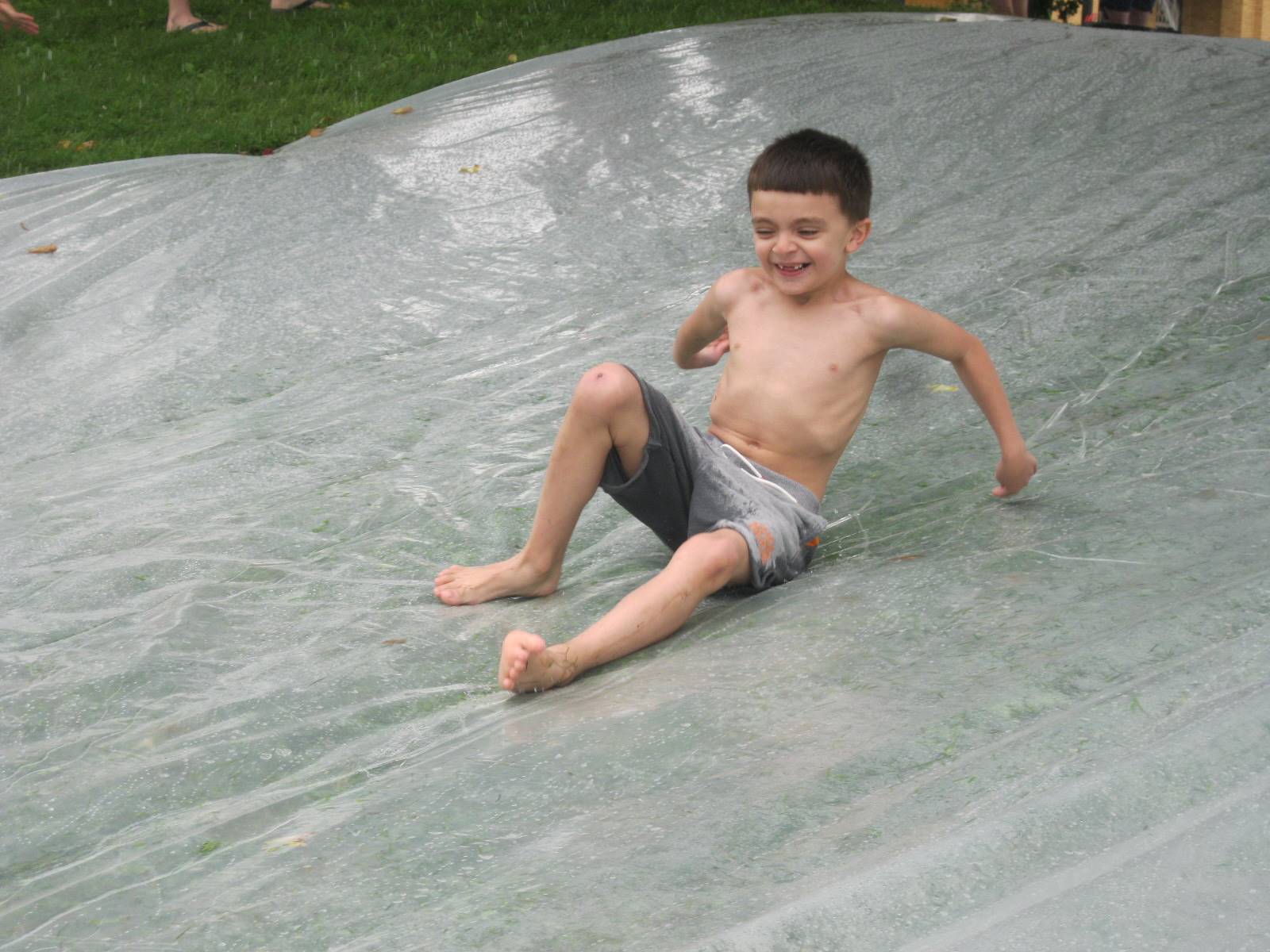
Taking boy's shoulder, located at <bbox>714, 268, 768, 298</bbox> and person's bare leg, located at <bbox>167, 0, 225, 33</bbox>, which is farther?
person's bare leg, located at <bbox>167, 0, 225, 33</bbox>

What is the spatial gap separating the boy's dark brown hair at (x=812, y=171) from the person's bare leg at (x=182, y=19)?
5813mm

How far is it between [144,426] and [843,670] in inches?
85.4

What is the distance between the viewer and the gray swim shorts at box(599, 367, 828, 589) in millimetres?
2227

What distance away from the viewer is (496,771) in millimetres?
1676

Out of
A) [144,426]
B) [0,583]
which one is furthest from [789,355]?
[144,426]

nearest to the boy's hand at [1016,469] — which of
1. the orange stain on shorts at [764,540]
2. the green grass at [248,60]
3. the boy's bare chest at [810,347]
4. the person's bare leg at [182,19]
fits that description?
the boy's bare chest at [810,347]

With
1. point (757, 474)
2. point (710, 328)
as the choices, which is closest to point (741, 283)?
point (710, 328)

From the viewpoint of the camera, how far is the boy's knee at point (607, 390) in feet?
7.08

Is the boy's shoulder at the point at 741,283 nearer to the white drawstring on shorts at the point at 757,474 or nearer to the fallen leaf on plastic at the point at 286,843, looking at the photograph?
the white drawstring on shorts at the point at 757,474

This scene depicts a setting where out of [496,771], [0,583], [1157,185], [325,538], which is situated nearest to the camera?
[496,771]

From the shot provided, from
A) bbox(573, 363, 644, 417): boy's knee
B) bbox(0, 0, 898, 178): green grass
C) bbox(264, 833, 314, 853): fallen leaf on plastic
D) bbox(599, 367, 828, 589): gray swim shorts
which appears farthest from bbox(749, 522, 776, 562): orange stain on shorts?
bbox(0, 0, 898, 178): green grass

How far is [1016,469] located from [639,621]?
0.77m

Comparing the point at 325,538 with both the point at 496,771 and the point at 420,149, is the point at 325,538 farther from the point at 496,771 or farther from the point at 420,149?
the point at 420,149

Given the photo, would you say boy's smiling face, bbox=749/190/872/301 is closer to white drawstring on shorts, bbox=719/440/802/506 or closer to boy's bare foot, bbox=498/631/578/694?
white drawstring on shorts, bbox=719/440/802/506
